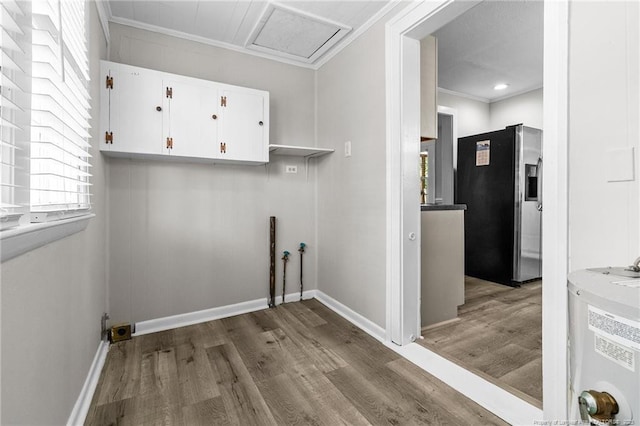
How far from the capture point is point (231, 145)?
248cm

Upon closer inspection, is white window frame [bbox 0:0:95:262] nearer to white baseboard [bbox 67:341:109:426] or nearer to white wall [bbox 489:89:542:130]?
white baseboard [bbox 67:341:109:426]

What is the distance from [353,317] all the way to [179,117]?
7.03ft

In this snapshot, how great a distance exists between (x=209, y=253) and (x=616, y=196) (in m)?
2.63

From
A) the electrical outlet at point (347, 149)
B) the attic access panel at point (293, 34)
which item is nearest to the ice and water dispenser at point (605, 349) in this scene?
the electrical outlet at point (347, 149)

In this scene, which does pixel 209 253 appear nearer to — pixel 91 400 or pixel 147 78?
pixel 91 400

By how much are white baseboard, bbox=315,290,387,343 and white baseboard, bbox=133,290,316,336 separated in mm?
287

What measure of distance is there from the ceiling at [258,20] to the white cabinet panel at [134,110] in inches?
19.3

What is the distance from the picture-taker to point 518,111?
4395mm

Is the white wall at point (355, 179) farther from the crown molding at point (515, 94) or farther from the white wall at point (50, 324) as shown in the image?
the crown molding at point (515, 94)

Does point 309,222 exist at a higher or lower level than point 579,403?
higher

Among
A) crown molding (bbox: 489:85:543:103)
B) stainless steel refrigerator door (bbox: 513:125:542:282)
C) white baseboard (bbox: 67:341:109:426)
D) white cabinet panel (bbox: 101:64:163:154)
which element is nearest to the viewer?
white baseboard (bbox: 67:341:109:426)

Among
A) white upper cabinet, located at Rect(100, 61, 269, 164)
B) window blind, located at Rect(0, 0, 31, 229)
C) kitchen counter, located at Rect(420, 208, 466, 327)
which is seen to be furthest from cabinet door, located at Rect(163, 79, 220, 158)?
kitchen counter, located at Rect(420, 208, 466, 327)

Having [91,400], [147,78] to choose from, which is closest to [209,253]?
[91,400]

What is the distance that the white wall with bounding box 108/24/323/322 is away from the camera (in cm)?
238
